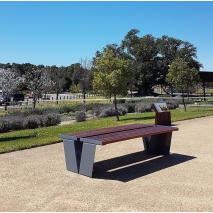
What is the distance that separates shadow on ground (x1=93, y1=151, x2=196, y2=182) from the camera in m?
5.30

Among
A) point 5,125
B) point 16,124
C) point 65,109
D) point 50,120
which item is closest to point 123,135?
point 5,125

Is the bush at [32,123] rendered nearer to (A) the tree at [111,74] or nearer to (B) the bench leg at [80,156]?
(A) the tree at [111,74]

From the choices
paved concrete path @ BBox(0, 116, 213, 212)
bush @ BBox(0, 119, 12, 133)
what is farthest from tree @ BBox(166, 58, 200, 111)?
paved concrete path @ BBox(0, 116, 213, 212)

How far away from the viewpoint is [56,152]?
716cm

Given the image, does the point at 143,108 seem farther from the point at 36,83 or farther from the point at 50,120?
the point at 36,83

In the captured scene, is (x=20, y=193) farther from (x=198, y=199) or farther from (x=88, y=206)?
(x=198, y=199)

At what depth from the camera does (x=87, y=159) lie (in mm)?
5242

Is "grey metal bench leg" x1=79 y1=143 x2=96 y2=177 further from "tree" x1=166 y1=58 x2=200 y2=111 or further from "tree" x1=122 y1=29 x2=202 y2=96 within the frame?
"tree" x1=122 y1=29 x2=202 y2=96

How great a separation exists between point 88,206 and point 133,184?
110cm

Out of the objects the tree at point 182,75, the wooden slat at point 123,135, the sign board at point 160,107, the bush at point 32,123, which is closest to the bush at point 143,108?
the tree at point 182,75

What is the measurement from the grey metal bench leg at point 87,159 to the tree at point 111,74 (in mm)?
8992

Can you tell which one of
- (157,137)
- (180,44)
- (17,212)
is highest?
(180,44)

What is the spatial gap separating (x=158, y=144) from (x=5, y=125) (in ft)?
24.6

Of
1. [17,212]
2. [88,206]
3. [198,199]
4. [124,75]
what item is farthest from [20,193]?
[124,75]
